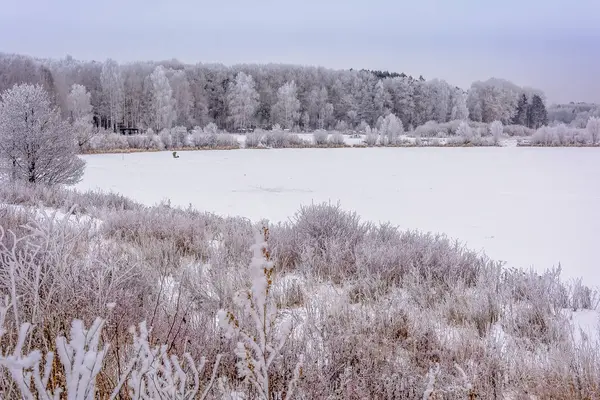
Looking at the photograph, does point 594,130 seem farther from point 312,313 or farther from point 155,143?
point 312,313

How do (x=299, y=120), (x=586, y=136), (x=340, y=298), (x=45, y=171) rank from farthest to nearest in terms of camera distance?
1. (x=299, y=120)
2. (x=586, y=136)
3. (x=45, y=171)
4. (x=340, y=298)

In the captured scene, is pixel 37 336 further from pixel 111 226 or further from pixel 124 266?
pixel 111 226

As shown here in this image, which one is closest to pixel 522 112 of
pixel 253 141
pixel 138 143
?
pixel 253 141

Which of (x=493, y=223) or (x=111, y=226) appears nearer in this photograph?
(x=111, y=226)

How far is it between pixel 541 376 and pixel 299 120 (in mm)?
80446

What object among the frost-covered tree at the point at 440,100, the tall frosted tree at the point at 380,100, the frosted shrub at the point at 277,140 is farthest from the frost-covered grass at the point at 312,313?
the frost-covered tree at the point at 440,100

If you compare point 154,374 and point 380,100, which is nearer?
point 154,374

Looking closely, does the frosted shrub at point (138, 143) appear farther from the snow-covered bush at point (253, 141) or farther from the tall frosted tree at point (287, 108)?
the tall frosted tree at point (287, 108)

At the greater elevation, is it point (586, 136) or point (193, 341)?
point (586, 136)

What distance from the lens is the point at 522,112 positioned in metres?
104

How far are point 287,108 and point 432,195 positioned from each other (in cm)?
6472

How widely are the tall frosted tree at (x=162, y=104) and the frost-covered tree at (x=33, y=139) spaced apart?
181ft

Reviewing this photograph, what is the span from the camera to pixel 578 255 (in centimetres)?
682

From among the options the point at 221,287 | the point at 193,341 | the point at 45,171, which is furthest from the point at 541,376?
the point at 45,171
